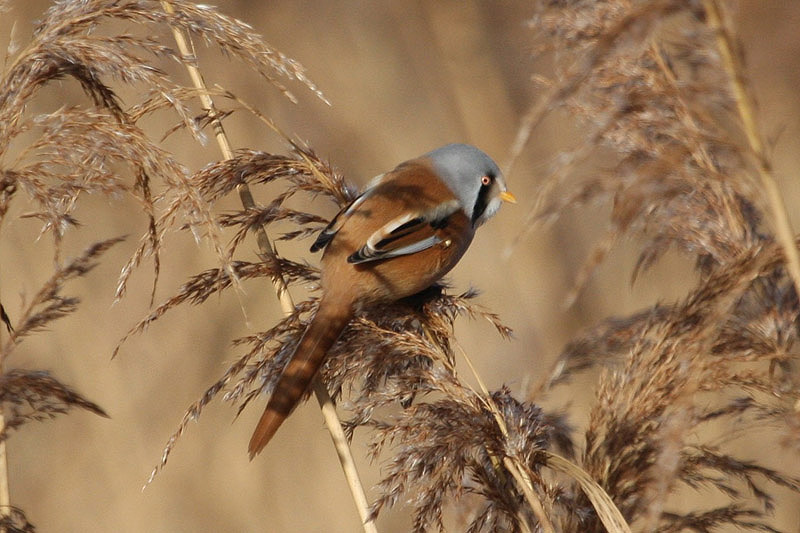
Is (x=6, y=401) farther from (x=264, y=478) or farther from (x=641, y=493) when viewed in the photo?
(x=264, y=478)

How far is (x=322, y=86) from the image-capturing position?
4.17 m

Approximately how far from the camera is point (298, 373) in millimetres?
1839

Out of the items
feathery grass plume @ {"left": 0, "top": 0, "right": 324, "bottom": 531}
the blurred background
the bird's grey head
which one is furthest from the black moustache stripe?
feathery grass plume @ {"left": 0, "top": 0, "right": 324, "bottom": 531}

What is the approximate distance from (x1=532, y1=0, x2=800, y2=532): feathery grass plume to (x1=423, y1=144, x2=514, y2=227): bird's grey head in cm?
67

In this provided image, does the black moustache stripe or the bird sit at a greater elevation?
the bird

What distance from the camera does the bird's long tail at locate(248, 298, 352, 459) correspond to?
1757mm

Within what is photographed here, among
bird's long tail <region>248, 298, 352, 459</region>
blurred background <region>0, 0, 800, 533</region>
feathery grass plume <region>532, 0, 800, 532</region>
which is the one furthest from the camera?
blurred background <region>0, 0, 800, 533</region>

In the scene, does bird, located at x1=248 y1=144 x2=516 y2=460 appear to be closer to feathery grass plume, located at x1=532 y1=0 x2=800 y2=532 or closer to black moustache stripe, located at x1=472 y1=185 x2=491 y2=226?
black moustache stripe, located at x1=472 y1=185 x2=491 y2=226

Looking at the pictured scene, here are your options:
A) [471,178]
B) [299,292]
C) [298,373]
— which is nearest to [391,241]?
[471,178]

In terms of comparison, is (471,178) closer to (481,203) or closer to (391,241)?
(481,203)

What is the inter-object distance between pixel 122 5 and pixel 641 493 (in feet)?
4.14

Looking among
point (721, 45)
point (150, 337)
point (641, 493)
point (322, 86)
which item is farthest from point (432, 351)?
point (322, 86)

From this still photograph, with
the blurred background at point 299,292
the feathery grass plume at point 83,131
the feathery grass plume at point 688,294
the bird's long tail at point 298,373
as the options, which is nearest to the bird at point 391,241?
the bird's long tail at point 298,373

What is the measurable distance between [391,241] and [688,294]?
2.95 feet
